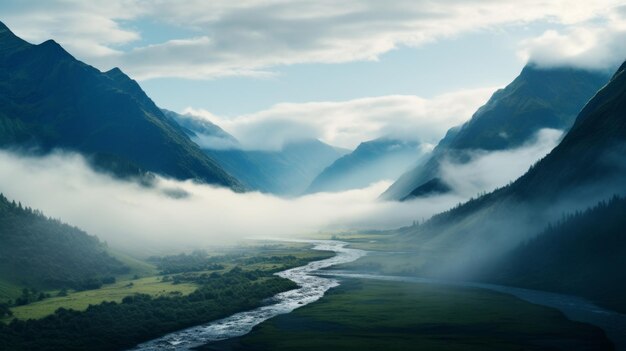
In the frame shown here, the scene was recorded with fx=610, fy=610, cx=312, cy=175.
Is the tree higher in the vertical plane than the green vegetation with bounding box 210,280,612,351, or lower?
higher

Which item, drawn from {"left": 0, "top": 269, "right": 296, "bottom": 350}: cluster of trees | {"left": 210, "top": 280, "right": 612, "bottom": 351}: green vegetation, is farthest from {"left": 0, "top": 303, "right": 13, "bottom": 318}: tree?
{"left": 210, "top": 280, "right": 612, "bottom": 351}: green vegetation

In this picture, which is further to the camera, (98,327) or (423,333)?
(98,327)

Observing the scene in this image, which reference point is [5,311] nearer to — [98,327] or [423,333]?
[98,327]

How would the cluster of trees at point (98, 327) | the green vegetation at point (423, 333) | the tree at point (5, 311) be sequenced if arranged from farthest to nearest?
the tree at point (5, 311), the cluster of trees at point (98, 327), the green vegetation at point (423, 333)

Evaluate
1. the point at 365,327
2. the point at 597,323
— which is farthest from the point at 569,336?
the point at 365,327

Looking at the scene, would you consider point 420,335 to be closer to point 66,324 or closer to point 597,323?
point 597,323

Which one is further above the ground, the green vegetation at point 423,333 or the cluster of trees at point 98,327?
the cluster of trees at point 98,327

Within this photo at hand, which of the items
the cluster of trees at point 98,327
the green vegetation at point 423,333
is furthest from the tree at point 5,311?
the green vegetation at point 423,333

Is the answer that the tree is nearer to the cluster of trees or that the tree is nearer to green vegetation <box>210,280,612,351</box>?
the cluster of trees

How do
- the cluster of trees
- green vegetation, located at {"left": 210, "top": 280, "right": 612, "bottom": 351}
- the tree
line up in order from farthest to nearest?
the tree, the cluster of trees, green vegetation, located at {"left": 210, "top": 280, "right": 612, "bottom": 351}

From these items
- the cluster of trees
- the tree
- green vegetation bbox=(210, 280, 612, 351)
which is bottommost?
green vegetation bbox=(210, 280, 612, 351)

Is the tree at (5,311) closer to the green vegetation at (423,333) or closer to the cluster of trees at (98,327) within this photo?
the cluster of trees at (98,327)

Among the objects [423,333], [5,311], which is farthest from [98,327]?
[423,333]
